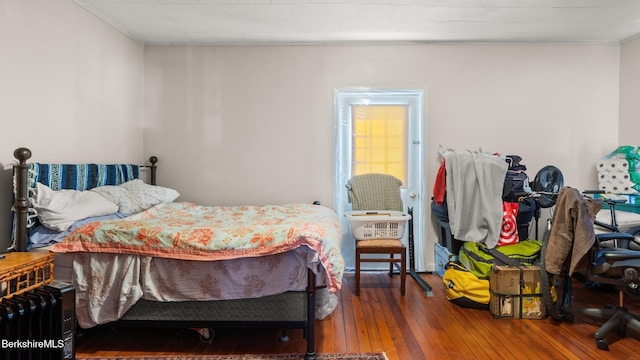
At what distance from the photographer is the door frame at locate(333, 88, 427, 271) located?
3660 mm

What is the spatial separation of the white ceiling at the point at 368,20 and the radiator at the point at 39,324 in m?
2.30

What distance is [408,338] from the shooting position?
2.26 metres

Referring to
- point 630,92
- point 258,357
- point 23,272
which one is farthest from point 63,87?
point 630,92

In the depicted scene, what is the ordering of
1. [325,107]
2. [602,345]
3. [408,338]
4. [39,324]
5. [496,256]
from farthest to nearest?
[325,107] < [496,256] < [408,338] < [602,345] < [39,324]

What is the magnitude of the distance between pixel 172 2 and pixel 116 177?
1594 mm

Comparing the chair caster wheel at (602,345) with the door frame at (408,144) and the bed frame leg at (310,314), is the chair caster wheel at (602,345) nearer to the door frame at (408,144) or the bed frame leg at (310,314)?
the door frame at (408,144)

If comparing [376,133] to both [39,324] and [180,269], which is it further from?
[39,324]

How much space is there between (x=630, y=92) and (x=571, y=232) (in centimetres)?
236

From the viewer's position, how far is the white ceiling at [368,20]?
9.14ft

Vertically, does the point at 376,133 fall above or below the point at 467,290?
above

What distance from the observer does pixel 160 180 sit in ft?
12.3

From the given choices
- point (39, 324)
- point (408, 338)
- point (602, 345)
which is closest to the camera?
point (39, 324)

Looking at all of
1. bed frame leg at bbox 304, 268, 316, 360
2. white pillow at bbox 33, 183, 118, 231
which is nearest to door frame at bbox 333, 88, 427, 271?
bed frame leg at bbox 304, 268, 316, 360

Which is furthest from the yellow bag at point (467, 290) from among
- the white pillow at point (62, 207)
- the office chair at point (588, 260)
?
the white pillow at point (62, 207)
